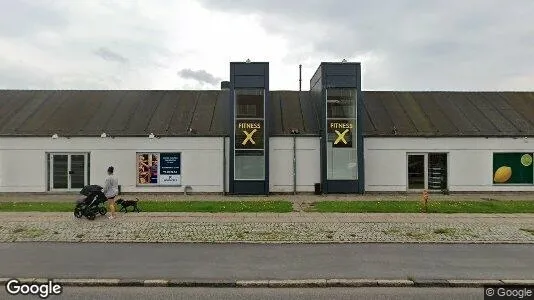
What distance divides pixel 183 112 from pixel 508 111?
688 inches

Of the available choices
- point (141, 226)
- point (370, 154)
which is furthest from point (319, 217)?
point (370, 154)

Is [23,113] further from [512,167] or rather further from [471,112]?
[512,167]

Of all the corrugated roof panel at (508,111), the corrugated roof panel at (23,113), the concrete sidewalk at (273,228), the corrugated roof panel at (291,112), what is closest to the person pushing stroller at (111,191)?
the concrete sidewalk at (273,228)

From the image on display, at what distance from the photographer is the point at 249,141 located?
20.0 meters

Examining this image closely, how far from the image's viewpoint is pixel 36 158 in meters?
20.3

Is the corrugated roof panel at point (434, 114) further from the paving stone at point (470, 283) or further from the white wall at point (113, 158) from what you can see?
the paving stone at point (470, 283)

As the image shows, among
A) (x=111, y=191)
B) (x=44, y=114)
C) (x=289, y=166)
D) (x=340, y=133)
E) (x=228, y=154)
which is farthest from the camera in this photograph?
(x=44, y=114)

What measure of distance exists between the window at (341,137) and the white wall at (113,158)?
17.2 feet

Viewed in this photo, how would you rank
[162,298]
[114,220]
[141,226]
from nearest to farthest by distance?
[162,298]
[141,226]
[114,220]

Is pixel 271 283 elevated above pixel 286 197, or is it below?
below

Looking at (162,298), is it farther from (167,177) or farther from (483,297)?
(167,177)

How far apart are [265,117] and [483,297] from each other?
1437 centimetres

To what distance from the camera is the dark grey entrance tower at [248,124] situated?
65.3 feet

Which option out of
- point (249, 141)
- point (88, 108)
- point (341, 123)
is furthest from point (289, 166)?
point (88, 108)
